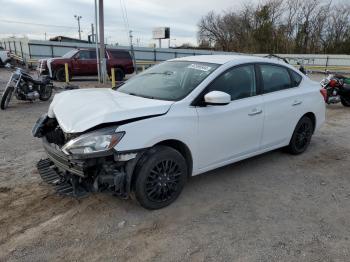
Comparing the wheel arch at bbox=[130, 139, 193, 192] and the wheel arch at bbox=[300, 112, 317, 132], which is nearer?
the wheel arch at bbox=[130, 139, 193, 192]

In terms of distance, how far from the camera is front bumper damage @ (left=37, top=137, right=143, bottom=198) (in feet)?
10.9

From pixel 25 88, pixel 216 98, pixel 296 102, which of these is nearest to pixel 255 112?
pixel 216 98

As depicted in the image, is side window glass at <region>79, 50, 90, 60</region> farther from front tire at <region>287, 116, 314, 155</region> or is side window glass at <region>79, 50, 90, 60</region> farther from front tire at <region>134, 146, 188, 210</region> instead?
front tire at <region>134, 146, 188, 210</region>

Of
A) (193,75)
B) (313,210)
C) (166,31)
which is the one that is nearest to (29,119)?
(193,75)

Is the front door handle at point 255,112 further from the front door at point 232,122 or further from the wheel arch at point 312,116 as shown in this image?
the wheel arch at point 312,116

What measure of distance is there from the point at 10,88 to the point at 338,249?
9150mm

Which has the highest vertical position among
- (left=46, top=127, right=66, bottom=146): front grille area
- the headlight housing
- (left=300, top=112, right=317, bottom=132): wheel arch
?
the headlight housing

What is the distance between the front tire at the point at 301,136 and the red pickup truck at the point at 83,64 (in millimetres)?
14570

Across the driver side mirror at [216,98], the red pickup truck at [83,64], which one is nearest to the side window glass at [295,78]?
the driver side mirror at [216,98]

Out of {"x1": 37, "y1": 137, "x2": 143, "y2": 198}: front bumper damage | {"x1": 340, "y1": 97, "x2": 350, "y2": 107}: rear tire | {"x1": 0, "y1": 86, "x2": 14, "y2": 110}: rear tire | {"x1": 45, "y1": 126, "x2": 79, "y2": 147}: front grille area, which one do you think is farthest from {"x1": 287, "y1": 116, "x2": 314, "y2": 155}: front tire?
{"x1": 0, "y1": 86, "x2": 14, "y2": 110}: rear tire

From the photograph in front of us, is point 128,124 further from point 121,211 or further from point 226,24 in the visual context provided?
point 226,24

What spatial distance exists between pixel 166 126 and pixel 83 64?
1592 centimetres

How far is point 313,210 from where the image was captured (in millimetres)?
3887

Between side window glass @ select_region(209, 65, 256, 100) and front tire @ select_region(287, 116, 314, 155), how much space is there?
4.52 feet
